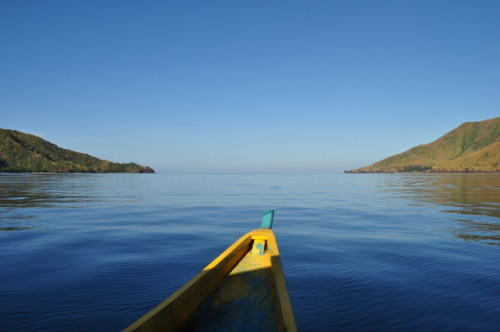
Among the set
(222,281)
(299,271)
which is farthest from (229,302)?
(299,271)

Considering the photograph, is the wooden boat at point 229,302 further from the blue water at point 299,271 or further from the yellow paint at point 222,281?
the blue water at point 299,271

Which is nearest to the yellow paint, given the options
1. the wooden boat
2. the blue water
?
the wooden boat

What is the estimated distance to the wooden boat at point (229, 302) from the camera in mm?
4242

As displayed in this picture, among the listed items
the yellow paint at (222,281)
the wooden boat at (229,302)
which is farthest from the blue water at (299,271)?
the yellow paint at (222,281)

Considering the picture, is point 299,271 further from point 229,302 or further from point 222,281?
point 229,302

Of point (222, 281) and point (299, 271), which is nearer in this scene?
point (222, 281)

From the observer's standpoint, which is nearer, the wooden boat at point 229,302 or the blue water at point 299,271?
the wooden boat at point 229,302

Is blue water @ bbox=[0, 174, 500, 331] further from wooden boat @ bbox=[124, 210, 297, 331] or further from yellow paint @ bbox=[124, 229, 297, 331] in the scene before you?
yellow paint @ bbox=[124, 229, 297, 331]

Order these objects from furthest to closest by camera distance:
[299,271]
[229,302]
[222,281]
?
[299,271] < [222,281] < [229,302]

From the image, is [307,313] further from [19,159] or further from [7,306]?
[19,159]

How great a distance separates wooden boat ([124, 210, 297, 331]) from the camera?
4242mm

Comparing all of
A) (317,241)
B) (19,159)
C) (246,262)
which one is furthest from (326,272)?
(19,159)

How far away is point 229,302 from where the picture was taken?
5.91 metres

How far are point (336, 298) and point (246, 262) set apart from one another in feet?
8.38
